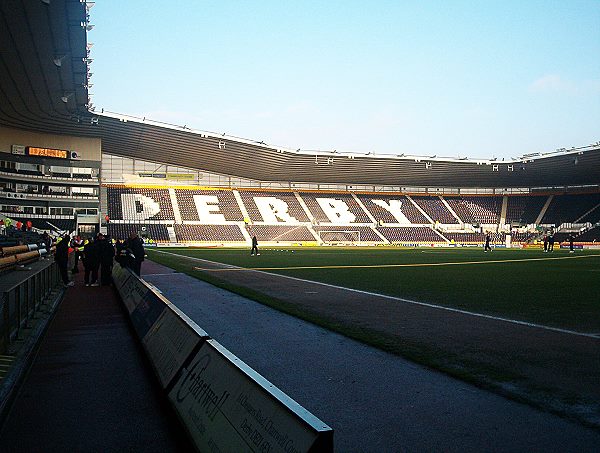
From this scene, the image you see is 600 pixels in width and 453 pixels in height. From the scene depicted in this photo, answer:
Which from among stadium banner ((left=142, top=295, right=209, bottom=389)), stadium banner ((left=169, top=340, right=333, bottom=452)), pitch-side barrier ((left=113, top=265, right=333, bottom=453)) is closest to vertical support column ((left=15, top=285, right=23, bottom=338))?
stadium banner ((left=142, top=295, right=209, bottom=389))

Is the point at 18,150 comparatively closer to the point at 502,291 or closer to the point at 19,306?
the point at 19,306

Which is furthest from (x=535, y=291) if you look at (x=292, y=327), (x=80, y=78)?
(x=80, y=78)

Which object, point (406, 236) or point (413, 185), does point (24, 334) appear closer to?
point (406, 236)

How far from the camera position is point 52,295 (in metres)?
15.0

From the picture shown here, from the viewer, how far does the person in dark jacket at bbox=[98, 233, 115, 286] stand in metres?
17.6

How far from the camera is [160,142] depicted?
203 ft

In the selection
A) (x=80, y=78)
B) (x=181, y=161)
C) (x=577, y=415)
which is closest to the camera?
(x=577, y=415)

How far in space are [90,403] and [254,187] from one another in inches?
2848

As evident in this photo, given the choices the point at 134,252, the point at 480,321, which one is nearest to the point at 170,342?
the point at 480,321

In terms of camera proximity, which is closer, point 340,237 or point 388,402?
point 388,402

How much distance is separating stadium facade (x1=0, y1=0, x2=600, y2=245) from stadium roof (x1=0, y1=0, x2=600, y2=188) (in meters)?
0.28

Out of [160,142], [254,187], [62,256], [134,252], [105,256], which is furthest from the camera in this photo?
[254,187]

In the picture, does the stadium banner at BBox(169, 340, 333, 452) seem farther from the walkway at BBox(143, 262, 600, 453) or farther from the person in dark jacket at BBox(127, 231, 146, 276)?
the person in dark jacket at BBox(127, 231, 146, 276)

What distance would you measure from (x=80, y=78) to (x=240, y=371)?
40.4 meters
